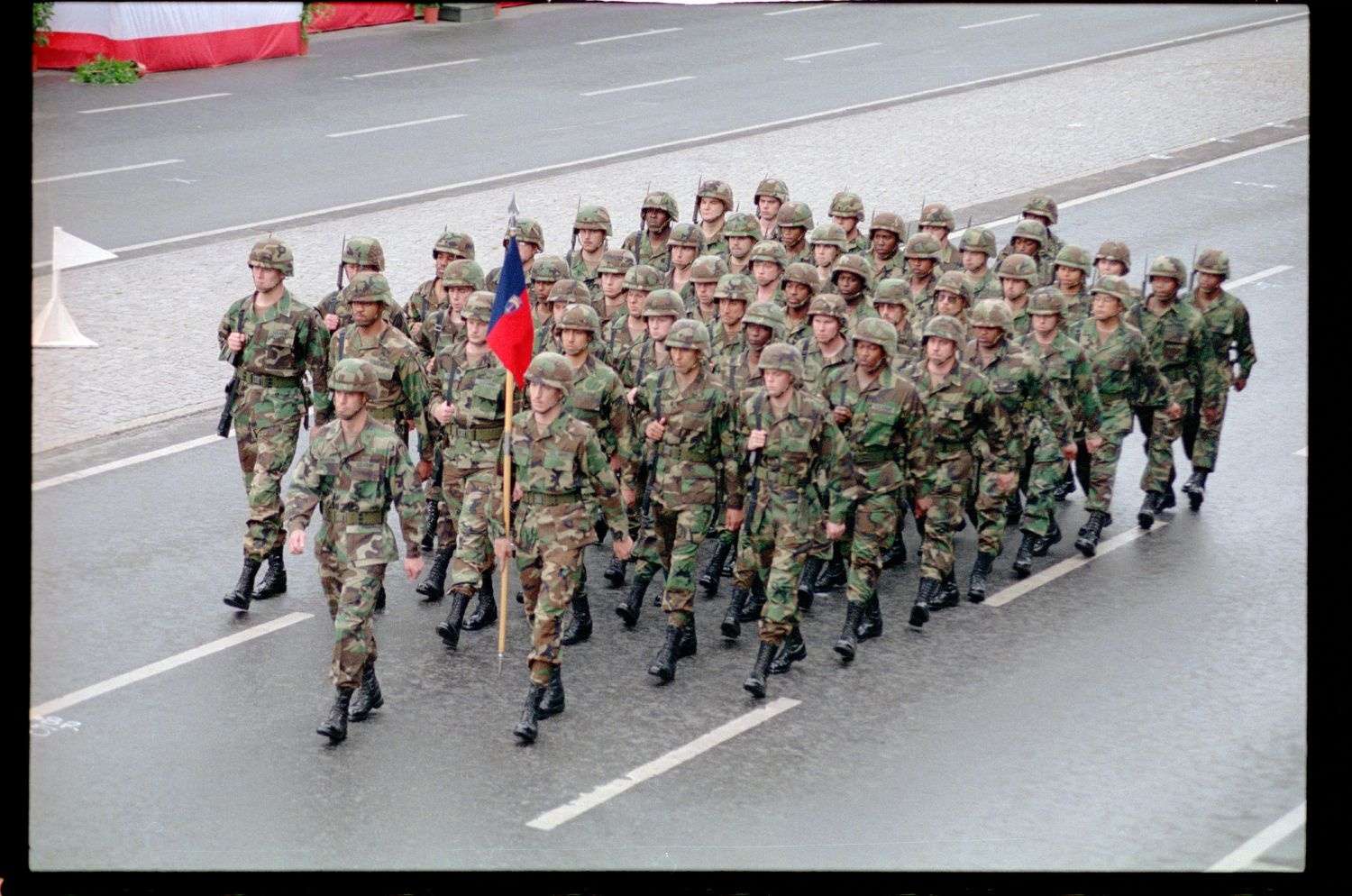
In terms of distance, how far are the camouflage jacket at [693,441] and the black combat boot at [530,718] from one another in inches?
66.4

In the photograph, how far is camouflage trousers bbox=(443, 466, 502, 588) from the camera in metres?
12.5

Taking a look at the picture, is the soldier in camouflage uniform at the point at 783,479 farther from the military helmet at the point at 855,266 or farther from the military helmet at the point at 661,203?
the military helmet at the point at 661,203

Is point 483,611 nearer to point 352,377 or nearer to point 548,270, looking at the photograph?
point 352,377

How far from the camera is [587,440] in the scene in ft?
38.2

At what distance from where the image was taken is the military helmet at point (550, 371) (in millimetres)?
11570

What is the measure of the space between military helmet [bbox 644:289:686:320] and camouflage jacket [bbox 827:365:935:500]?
1305 mm

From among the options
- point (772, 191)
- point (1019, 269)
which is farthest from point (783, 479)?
point (772, 191)

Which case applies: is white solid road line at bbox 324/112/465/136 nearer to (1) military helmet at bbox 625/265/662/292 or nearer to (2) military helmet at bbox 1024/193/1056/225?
(2) military helmet at bbox 1024/193/1056/225

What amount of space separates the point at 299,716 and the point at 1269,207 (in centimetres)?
1733

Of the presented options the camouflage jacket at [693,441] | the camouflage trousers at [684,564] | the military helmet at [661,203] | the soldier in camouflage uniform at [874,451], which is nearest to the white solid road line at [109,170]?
the military helmet at [661,203]

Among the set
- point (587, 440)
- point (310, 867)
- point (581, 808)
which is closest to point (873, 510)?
point (587, 440)

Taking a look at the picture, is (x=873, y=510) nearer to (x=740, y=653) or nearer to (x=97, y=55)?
(x=740, y=653)

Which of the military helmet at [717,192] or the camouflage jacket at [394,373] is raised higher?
the military helmet at [717,192]

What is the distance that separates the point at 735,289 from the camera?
45.1 ft
